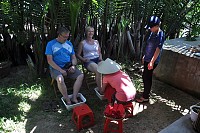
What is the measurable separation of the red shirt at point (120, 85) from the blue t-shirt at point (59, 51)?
0.99 m

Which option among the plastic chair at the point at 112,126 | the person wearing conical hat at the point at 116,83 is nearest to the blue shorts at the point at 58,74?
the person wearing conical hat at the point at 116,83

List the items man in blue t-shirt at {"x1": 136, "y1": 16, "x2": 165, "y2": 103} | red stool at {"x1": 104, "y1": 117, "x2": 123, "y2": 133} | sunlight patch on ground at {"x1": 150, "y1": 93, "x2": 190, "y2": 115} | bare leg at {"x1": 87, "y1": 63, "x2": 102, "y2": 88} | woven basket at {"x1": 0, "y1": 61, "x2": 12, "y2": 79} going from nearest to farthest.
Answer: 1. red stool at {"x1": 104, "y1": 117, "x2": 123, "y2": 133}
2. man in blue t-shirt at {"x1": 136, "y1": 16, "x2": 165, "y2": 103}
3. sunlight patch on ground at {"x1": 150, "y1": 93, "x2": 190, "y2": 115}
4. bare leg at {"x1": 87, "y1": 63, "x2": 102, "y2": 88}
5. woven basket at {"x1": 0, "y1": 61, "x2": 12, "y2": 79}

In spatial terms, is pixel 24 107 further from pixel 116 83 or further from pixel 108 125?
pixel 116 83

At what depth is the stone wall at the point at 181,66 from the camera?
393 cm

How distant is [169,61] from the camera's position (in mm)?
4297

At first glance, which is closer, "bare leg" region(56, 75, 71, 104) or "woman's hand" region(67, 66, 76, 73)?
"bare leg" region(56, 75, 71, 104)

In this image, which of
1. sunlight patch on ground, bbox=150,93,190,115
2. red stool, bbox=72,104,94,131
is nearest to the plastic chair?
red stool, bbox=72,104,94,131

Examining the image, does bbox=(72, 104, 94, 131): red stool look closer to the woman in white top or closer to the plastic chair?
the plastic chair

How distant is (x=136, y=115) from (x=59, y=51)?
159 centimetres

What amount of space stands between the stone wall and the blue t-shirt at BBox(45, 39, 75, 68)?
1.93m

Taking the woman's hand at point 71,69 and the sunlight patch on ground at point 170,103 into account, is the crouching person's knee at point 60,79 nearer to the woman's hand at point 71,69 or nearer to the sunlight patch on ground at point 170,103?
the woman's hand at point 71,69

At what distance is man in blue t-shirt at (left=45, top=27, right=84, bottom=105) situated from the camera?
11.3 ft

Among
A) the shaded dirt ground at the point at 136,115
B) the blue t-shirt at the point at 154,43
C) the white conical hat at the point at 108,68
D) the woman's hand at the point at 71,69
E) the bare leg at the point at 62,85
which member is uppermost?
the blue t-shirt at the point at 154,43

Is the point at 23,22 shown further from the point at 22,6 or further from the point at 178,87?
the point at 178,87
